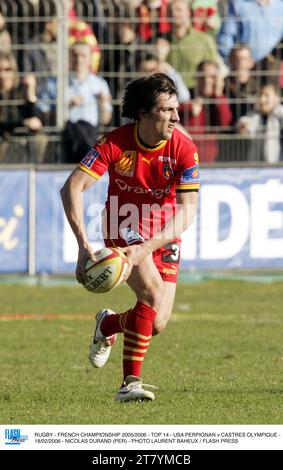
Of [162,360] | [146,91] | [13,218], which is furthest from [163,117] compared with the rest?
[13,218]

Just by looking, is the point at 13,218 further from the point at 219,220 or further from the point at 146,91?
the point at 146,91

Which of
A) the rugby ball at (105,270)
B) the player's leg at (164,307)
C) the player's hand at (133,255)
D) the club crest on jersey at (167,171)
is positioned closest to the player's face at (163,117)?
the club crest on jersey at (167,171)

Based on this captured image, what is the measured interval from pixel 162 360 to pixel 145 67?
24.5ft

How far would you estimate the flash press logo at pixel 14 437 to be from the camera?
284 inches

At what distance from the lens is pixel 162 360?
11461 mm

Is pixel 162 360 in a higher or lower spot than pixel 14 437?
lower

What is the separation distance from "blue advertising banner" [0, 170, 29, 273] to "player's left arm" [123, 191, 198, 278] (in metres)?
8.83

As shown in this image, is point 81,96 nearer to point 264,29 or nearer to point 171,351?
point 264,29

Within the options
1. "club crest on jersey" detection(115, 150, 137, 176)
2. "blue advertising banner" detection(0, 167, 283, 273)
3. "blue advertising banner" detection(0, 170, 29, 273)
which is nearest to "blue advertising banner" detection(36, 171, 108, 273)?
"blue advertising banner" detection(0, 167, 283, 273)

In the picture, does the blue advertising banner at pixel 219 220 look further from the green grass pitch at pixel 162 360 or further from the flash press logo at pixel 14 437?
the flash press logo at pixel 14 437

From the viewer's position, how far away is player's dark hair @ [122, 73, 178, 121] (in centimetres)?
883

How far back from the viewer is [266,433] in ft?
24.0

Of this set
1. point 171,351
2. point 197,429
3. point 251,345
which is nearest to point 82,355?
point 171,351

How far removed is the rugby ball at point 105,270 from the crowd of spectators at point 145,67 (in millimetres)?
9689
